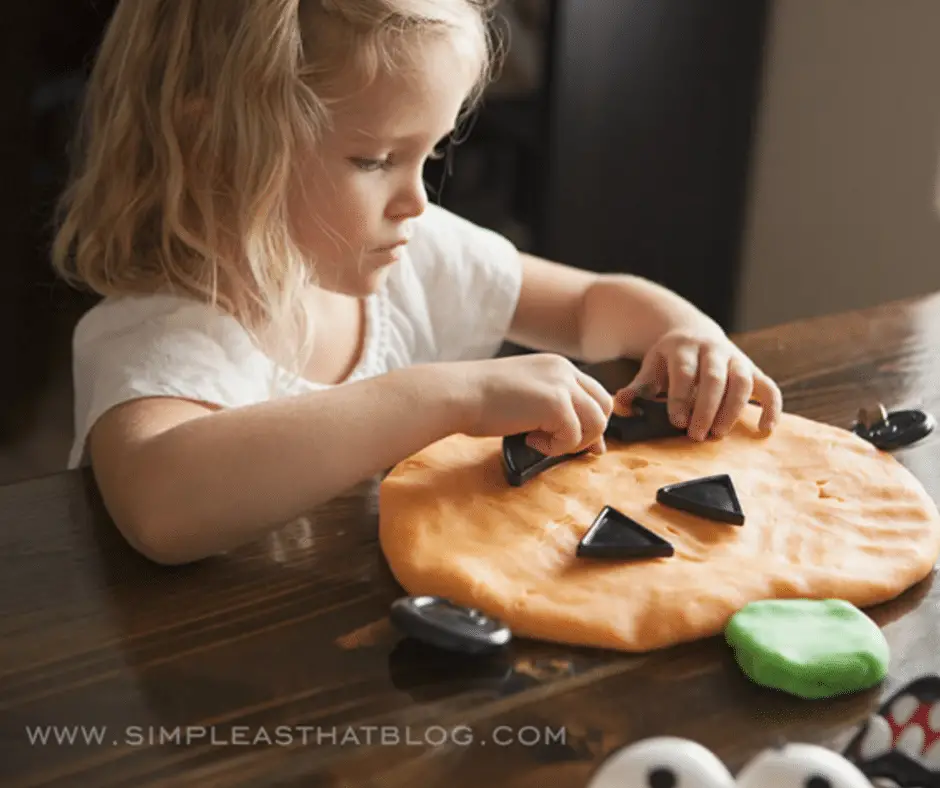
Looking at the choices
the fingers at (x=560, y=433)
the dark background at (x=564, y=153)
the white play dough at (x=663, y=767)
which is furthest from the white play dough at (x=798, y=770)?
the dark background at (x=564, y=153)

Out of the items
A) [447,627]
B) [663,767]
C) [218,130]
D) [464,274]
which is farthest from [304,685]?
[464,274]

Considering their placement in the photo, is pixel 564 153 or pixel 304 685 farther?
pixel 564 153

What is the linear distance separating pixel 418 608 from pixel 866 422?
0.41 metres

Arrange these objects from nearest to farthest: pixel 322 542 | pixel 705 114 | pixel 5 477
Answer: pixel 322 542
pixel 5 477
pixel 705 114

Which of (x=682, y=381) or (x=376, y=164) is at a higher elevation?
(x=376, y=164)

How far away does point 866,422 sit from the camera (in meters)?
0.82

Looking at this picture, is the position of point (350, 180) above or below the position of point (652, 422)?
above

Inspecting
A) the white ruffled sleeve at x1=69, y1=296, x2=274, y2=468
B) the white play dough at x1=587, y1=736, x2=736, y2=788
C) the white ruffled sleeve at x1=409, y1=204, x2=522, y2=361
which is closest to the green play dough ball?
the white play dough at x1=587, y1=736, x2=736, y2=788

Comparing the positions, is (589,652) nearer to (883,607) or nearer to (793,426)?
(883,607)

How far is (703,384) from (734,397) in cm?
2

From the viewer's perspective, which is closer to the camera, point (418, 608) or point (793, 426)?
point (418, 608)

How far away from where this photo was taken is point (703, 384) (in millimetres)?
827

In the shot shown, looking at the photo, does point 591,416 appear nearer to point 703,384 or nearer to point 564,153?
point 703,384

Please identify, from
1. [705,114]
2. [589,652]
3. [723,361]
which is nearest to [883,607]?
[589,652]
